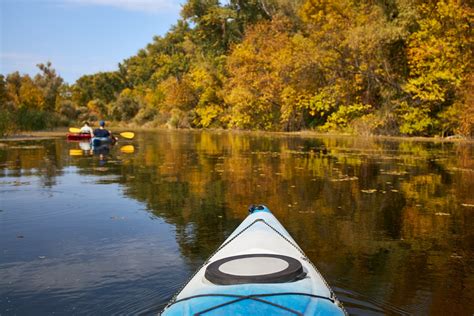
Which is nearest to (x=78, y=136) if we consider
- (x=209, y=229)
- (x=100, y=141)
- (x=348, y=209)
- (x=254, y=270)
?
(x=100, y=141)

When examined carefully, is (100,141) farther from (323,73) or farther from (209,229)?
(209,229)

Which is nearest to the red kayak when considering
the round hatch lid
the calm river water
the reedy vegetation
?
the reedy vegetation

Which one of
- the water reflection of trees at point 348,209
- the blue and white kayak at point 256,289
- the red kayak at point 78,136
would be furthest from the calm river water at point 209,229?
the red kayak at point 78,136

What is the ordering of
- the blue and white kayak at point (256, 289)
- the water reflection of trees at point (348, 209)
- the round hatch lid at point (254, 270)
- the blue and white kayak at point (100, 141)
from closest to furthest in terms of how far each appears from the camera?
the blue and white kayak at point (256, 289) < the round hatch lid at point (254, 270) < the water reflection of trees at point (348, 209) < the blue and white kayak at point (100, 141)

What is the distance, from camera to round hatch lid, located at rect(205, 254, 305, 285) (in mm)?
3402

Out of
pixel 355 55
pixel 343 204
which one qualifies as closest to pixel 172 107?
pixel 355 55

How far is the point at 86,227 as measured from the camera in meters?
7.93

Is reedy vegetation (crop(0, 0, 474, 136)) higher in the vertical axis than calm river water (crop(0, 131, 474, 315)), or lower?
higher

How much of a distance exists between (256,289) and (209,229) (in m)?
4.50

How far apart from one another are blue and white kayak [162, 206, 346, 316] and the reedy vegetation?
26.0m

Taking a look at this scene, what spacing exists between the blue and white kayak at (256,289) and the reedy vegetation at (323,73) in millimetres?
26039

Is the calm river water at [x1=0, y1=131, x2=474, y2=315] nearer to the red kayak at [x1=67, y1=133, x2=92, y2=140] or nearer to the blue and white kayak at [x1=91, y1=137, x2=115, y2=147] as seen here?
the blue and white kayak at [x1=91, y1=137, x2=115, y2=147]

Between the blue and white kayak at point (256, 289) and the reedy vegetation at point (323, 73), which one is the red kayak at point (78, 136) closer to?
the reedy vegetation at point (323, 73)

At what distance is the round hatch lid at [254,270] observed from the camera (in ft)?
11.2
